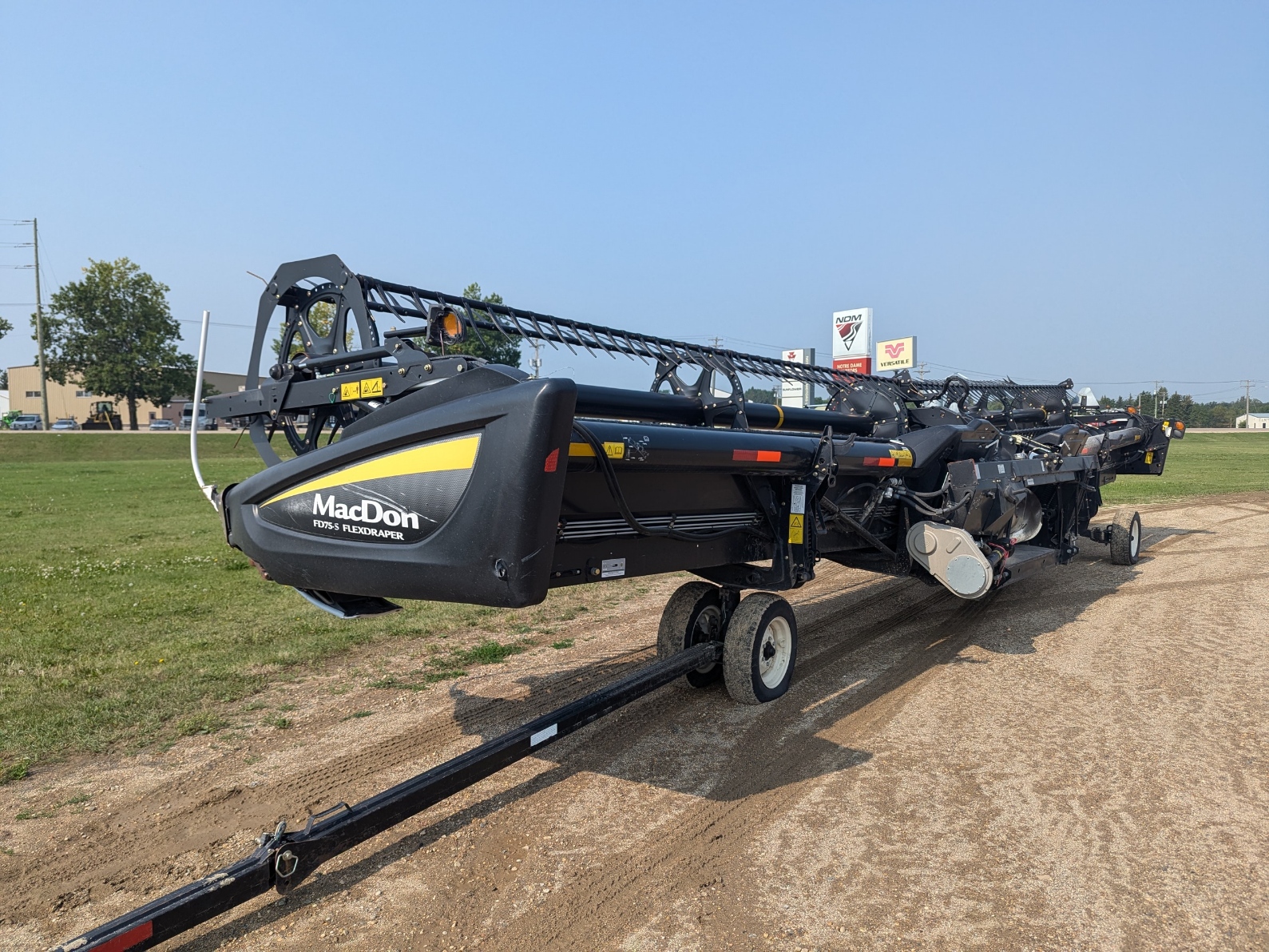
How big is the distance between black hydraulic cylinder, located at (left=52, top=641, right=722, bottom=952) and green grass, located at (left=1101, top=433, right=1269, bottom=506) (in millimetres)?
16390

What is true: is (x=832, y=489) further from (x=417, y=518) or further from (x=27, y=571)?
(x=27, y=571)

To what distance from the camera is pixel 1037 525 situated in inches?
324

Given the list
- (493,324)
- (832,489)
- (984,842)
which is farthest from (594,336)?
(984,842)

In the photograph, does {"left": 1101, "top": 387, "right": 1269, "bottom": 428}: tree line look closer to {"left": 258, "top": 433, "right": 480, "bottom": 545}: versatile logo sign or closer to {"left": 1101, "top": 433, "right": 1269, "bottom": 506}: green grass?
{"left": 1101, "top": 433, "right": 1269, "bottom": 506}: green grass

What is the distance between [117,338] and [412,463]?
214ft

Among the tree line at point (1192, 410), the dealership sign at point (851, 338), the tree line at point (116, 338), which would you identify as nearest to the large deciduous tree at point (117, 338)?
the tree line at point (116, 338)

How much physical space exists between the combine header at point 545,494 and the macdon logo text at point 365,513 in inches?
0.4

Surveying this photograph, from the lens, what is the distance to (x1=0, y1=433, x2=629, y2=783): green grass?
484cm

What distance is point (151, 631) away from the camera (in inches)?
269

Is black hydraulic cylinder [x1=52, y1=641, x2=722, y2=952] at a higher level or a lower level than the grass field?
higher

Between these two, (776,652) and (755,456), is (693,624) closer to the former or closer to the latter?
(776,652)

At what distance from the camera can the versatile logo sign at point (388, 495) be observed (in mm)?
3215

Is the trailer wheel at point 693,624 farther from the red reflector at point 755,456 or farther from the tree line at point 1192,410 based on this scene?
the tree line at point 1192,410

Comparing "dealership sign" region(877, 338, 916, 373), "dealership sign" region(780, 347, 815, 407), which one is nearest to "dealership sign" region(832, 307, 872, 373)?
"dealership sign" region(877, 338, 916, 373)
